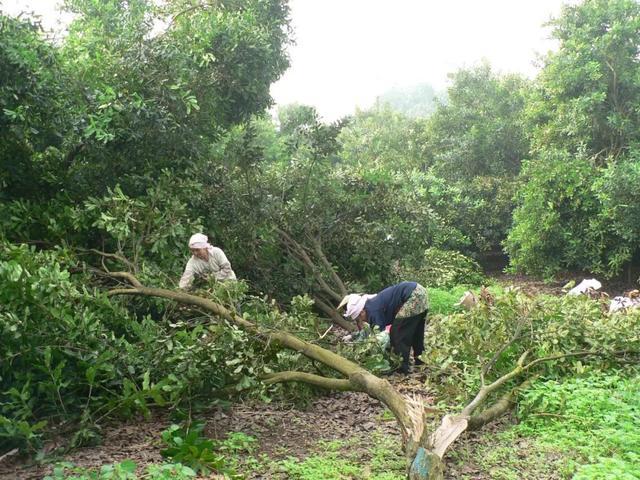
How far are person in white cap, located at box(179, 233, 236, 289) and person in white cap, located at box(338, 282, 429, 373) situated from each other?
1448 millimetres

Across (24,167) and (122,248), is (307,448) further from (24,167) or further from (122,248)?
(24,167)

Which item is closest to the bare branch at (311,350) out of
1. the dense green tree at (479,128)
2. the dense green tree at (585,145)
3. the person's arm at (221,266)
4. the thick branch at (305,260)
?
the person's arm at (221,266)

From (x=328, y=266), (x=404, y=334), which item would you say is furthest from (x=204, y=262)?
(x=328, y=266)

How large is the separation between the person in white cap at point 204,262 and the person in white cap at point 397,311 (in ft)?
4.75

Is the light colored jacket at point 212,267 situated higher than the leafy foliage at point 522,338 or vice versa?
the light colored jacket at point 212,267

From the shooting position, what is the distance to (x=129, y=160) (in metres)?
7.26

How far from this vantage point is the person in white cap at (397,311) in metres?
6.04

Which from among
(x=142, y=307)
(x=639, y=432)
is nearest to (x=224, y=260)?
(x=142, y=307)

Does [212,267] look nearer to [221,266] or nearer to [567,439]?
[221,266]

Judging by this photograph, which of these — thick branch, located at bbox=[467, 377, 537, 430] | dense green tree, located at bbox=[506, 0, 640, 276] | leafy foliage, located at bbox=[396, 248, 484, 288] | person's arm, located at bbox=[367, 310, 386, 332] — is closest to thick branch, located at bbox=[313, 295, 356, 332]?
leafy foliage, located at bbox=[396, 248, 484, 288]

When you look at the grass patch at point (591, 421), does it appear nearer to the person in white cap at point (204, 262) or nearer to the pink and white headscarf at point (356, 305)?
the pink and white headscarf at point (356, 305)

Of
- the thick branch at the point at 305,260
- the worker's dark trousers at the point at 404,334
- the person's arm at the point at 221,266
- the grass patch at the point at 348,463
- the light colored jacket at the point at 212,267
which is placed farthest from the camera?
the thick branch at the point at 305,260

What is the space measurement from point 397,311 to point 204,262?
2200 mm

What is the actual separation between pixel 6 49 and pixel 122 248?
7.85 ft
